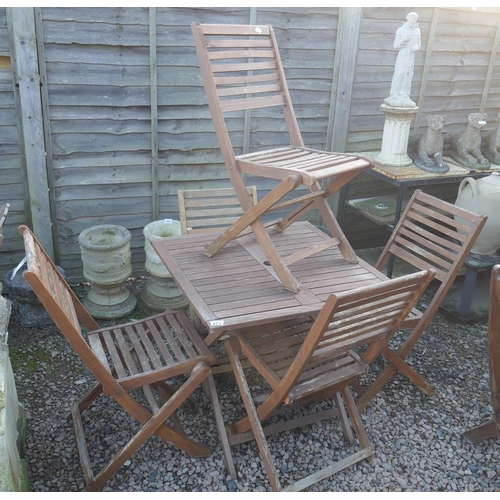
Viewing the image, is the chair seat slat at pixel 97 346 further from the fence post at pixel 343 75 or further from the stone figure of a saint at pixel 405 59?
the stone figure of a saint at pixel 405 59

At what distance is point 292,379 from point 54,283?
1.18m

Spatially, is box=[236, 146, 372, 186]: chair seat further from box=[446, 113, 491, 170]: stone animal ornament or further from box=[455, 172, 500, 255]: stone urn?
box=[446, 113, 491, 170]: stone animal ornament

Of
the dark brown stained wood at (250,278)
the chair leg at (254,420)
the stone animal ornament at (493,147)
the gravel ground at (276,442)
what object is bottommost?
the gravel ground at (276,442)

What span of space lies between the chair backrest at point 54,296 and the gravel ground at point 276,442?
2.20ft

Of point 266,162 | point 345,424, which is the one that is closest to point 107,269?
point 266,162

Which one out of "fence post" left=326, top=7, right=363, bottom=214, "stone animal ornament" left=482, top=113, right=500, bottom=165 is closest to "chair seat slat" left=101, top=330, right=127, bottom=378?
"fence post" left=326, top=7, right=363, bottom=214

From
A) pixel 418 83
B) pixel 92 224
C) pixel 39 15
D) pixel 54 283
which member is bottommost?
pixel 92 224

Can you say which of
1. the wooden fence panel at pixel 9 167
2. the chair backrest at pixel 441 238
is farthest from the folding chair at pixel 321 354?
the wooden fence panel at pixel 9 167

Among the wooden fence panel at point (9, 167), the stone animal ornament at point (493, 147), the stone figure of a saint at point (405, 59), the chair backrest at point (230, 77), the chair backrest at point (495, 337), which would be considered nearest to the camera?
the chair backrest at point (495, 337)

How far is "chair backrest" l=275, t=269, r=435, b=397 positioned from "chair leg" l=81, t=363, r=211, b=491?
0.39 metres

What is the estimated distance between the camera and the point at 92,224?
4398 mm

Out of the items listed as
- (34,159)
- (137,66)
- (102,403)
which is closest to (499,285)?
Result: (102,403)

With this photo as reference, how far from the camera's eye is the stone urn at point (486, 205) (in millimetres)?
3979

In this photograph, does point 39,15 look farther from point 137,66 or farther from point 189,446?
point 189,446
